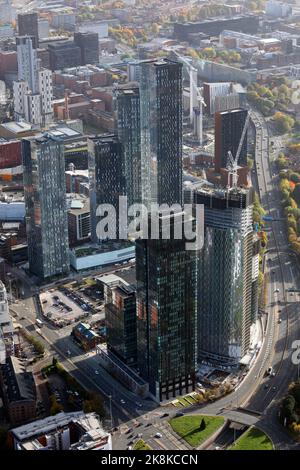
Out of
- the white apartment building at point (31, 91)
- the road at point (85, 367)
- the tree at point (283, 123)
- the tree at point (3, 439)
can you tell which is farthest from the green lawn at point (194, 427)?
the tree at point (283, 123)

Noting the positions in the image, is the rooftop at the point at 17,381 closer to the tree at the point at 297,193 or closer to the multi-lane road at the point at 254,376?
the multi-lane road at the point at 254,376

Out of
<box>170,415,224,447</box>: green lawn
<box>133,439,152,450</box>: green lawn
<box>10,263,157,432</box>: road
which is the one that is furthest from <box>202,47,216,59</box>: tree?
<box>133,439,152,450</box>: green lawn

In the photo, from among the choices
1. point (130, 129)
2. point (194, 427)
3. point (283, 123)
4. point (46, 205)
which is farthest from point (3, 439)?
point (283, 123)

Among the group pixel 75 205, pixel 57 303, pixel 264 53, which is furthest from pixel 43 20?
pixel 57 303

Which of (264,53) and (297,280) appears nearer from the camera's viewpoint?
(297,280)

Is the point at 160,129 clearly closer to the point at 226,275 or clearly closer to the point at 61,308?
the point at 61,308

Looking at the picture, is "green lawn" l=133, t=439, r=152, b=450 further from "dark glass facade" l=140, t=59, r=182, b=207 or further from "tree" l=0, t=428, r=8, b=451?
"dark glass facade" l=140, t=59, r=182, b=207
